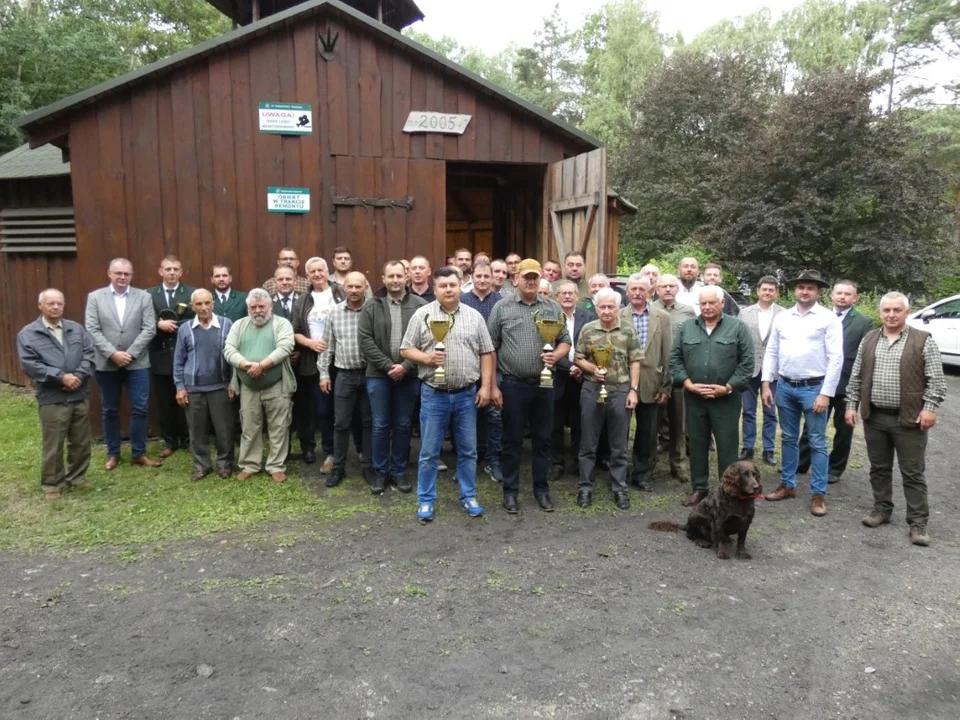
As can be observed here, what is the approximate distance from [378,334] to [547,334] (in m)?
1.40

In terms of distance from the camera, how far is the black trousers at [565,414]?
634 cm

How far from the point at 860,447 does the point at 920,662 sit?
188 inches

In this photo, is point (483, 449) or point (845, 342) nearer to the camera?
point (845, 342)

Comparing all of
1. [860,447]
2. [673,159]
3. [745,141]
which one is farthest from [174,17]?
[860,447]

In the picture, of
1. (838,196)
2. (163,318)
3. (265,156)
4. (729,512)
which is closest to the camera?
(729,512)

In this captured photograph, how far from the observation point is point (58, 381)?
5.61 meters

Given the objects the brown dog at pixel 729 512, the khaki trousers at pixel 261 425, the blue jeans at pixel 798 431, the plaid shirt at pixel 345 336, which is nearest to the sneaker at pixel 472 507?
the plaid shirt at pixel 345 336

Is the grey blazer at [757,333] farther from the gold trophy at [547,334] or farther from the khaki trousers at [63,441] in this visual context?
the khaki trousers at [63,441]

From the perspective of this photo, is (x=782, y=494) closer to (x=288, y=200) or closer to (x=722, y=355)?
(x=722, y=355)

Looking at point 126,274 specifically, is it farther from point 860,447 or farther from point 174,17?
point 174,17

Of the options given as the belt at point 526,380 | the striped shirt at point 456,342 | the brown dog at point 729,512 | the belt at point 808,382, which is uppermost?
the striped shirt at point 456,342

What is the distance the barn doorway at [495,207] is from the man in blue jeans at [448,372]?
4202 mm

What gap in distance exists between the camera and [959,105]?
2438 centimetres

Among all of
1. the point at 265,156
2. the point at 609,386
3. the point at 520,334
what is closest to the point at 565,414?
the point at 609,386
